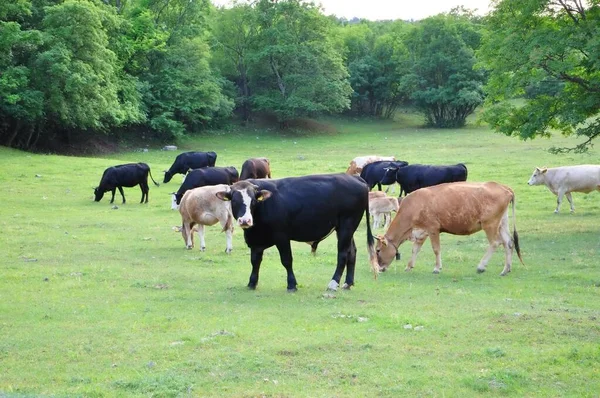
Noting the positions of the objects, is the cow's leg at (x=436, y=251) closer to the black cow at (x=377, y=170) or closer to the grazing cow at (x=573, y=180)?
the grazing cow at (x=573, y=180)

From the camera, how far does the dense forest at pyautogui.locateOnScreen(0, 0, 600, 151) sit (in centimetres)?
2212

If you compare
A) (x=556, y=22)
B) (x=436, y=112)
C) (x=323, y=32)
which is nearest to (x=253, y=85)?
(x=323, y=32)

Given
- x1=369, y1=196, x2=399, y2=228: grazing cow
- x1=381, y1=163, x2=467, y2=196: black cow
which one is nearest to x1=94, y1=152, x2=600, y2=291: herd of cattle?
x1=369, y1=196, x2=399, y2=228: grazing cow

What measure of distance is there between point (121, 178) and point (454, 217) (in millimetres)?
18134

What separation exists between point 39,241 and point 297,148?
38214mm

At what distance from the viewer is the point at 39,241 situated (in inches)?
803

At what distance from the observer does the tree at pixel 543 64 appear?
20.8 meters

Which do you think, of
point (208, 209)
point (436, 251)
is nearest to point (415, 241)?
point (436, 251)

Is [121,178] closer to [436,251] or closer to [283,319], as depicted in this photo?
[436,251]

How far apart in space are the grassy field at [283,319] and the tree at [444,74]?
5030 centimetres

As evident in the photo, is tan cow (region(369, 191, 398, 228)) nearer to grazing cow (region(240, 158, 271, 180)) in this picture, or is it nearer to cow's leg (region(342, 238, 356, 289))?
grazing cow (region(240, 158, 271, 180))

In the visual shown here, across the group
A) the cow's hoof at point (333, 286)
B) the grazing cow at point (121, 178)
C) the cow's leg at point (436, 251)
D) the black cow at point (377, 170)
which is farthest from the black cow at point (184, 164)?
the cow's hoof at point (333, 286)

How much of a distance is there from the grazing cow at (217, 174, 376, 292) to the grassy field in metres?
0.59

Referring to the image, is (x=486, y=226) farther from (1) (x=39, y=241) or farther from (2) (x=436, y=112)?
(2) (x=436, y=112)
